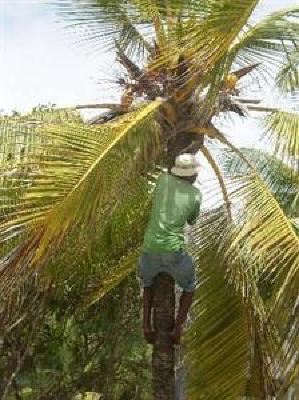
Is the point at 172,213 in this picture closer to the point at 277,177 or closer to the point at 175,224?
the point at 175,224

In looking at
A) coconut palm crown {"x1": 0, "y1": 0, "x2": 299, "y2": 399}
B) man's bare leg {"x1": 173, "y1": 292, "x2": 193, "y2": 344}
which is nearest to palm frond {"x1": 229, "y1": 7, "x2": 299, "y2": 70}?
coconut palm crown {"x1": 0, "y1": 0, "x2": 299, "y2": 399}

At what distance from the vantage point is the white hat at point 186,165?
6.86 m

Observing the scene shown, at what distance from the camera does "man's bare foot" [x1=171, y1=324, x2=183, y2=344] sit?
23.9ft

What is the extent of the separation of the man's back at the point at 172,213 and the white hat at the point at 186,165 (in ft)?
0.22

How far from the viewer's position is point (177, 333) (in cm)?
733

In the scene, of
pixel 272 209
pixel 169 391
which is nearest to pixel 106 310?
pixel 169 391

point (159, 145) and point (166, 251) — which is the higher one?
point (159, 145)

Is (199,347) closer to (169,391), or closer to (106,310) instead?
(169,391)

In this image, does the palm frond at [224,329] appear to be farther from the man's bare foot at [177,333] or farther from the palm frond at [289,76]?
the palm frond at [289,76]

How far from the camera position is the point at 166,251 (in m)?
6.89

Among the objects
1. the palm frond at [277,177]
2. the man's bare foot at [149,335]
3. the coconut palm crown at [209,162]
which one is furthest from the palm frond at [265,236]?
the palm frond at [277,177]

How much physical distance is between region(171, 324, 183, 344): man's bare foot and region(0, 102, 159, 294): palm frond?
3.92ft

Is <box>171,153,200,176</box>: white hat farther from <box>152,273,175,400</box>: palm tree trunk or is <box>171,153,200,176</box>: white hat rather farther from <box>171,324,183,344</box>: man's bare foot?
<box>171,324,183,344</box>: man's bare foot

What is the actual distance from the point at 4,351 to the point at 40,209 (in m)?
9.86
